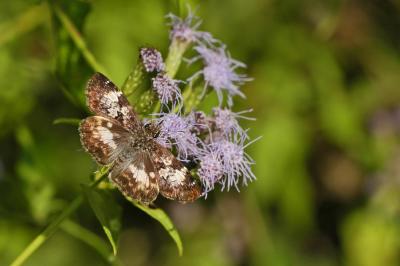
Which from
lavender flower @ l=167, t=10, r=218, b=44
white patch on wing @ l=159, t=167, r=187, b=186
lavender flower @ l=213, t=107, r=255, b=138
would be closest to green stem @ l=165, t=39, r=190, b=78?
lavender flower @ l=167, t=10, r=218, b=44

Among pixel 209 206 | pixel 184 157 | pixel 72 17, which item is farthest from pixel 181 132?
pixel 209 206

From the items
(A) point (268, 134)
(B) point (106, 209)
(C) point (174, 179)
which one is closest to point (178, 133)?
(C) point (174, 179)

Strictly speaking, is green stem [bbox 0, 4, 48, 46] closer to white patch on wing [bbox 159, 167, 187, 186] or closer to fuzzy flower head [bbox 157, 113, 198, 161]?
fuzzy flower head [bbox 157, 113, 198, 161]

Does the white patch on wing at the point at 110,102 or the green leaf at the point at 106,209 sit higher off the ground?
the white patch on wing at the point at 110,102

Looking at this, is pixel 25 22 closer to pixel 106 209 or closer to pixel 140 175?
pixel 106 209

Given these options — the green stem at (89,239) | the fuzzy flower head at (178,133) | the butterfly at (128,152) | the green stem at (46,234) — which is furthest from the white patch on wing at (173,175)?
the green stem at (89,239)

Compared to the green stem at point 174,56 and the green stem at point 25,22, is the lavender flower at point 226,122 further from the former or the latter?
the green stem at point 25,22
